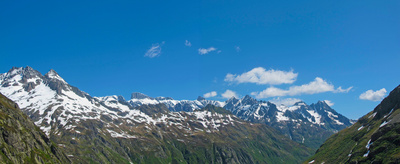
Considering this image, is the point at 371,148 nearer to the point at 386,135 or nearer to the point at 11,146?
the point at 386,135

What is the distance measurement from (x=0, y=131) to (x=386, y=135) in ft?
833

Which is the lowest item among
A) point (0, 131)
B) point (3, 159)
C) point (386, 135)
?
point (386, 135)

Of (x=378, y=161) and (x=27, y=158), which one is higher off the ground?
(x=27, y=158)

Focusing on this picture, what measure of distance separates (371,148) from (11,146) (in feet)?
776

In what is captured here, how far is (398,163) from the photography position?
12731 centimetres

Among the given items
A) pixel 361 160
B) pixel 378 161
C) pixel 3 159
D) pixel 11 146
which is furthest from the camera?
pixel 11 146

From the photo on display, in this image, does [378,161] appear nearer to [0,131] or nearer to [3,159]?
[3,159]

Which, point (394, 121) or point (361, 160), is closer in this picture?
point (361, 160)

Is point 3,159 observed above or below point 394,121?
above

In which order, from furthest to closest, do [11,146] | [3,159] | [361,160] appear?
[11,146] < [3,159] < [361,160]

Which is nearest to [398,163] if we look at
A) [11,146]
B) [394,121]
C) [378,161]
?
[378,161]

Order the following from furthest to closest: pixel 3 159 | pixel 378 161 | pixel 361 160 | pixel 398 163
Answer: pixel 3 159 < pixel 361 160 < pixel 378 161 < pixel 398 163

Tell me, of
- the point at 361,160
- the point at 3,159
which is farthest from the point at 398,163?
the point at 3,159

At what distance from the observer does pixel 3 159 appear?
170 metres
